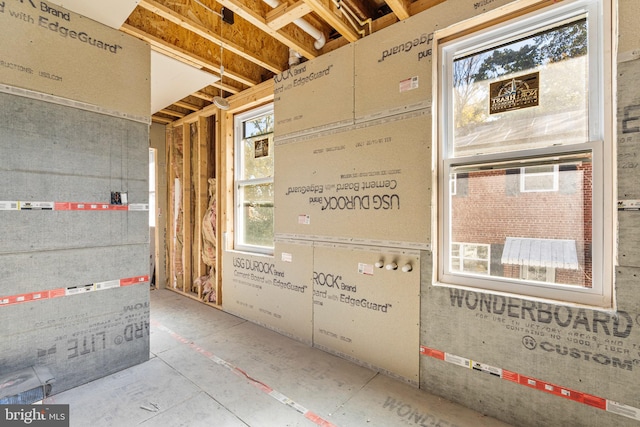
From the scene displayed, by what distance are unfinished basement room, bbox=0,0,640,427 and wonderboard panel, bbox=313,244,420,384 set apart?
0.02m

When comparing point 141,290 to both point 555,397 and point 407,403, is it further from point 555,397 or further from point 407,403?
point 555,397

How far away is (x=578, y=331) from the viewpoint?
63.5 inches

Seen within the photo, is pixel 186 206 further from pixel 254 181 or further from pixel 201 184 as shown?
pixel 254 181

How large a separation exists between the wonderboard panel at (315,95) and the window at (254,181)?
46 centimetres

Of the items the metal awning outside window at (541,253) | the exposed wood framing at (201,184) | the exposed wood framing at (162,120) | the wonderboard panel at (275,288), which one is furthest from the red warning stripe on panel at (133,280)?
the exposed wood framing at (162,120)

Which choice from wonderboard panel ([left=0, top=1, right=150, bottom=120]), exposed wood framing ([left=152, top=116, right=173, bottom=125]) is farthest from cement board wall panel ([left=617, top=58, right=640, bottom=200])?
exposed wood framing ([left=152, top=116, right=173, bottom=125])

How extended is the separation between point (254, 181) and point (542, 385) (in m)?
3.16

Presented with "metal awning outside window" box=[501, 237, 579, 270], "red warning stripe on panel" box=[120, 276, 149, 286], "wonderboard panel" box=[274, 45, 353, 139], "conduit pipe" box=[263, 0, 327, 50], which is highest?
"conduit pipe" box=[263, 0, 327, 50]

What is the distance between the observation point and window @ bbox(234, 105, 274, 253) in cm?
349

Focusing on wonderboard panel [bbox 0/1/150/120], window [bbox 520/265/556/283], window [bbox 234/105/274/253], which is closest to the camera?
Answer: window [bbox 520/265/556/283]

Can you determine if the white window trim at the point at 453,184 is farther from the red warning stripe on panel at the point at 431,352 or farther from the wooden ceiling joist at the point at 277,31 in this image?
the wooden ceiling joist at the point at 277,31

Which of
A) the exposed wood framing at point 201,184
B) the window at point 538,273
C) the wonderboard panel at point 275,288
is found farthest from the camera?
the exposed wood framing at point 201,184

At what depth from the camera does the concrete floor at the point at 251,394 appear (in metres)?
1.82

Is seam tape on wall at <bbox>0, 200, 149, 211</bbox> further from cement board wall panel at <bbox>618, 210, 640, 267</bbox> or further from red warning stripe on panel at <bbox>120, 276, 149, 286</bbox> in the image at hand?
cement board wall panel at <bbox>618, 210, 640, 267</bbox>
